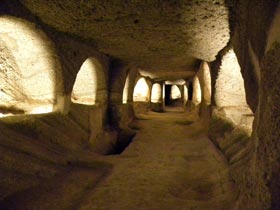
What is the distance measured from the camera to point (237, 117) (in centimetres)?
446

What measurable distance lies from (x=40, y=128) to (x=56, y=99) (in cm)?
101

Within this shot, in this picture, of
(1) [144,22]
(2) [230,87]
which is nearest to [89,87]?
(1) [144,22]

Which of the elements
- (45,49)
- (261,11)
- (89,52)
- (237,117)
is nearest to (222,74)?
(237,117)

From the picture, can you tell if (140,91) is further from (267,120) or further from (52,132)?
(267,120)

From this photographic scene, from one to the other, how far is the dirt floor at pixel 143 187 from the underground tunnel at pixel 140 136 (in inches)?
0.5

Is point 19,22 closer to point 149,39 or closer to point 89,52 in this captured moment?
point 89,52

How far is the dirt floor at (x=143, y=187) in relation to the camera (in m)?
1.95

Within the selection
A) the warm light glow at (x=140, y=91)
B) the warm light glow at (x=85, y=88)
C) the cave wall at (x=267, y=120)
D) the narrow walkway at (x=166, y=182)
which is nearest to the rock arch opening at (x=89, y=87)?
the warm light glow at (x=85, y=88)

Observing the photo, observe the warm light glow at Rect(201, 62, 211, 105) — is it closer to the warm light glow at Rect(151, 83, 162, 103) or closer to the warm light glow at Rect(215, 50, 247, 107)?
the warm light glow at Rect(215, 50, 247, 107)

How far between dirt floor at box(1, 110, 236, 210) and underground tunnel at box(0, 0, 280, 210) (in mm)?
13

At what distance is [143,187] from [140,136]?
3.59 m

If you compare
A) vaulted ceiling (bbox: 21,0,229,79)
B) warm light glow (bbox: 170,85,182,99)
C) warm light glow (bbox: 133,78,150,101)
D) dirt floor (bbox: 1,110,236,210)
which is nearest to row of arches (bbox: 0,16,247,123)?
vaulted ceiling (bbox: 21,0,229,79)

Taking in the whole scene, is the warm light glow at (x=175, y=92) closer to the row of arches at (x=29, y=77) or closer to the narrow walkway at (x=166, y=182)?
the narrow walkway at (x=166, y=182)

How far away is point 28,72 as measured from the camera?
4.12 meters
